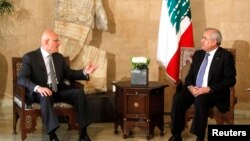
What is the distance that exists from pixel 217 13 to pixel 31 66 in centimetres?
306

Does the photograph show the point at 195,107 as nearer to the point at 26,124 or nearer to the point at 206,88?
the point at 206,88

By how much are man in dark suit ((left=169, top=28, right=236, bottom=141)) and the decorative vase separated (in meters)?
0.46

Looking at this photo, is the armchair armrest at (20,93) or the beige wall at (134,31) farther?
the beige wall at (134,31)

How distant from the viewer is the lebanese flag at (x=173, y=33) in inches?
266

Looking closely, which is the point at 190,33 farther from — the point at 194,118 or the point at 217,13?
the point at 194,118

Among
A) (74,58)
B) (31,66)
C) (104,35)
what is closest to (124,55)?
(104,35)

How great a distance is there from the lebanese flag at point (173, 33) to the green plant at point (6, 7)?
7.13ft

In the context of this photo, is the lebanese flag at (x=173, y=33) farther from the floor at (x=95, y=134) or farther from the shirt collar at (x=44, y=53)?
the shirt collar at (x=44, y=53)

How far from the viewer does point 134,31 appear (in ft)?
24.7

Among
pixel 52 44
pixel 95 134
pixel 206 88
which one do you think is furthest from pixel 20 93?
pixel 206 88

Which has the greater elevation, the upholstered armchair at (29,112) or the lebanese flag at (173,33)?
the lebanese flag at (173,33)

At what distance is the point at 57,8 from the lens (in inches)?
273

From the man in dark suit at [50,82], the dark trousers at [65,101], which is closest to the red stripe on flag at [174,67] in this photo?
the man in dark suit at [50,82]

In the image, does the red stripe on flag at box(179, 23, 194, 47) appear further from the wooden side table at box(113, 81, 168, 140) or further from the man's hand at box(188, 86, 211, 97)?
the man's hand at box(188, 86, 211, 97)
